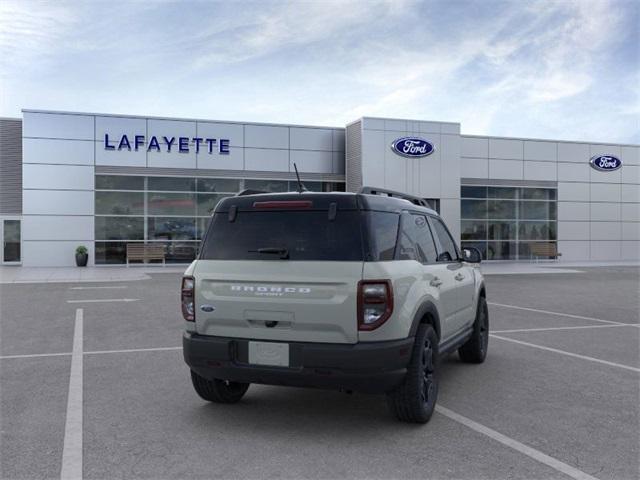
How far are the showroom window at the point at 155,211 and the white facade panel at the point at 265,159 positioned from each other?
2.74 feet

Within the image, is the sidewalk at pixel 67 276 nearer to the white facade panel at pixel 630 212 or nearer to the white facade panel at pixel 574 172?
the white facade panel at pixel 574 172

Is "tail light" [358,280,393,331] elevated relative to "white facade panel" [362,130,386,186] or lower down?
lower down

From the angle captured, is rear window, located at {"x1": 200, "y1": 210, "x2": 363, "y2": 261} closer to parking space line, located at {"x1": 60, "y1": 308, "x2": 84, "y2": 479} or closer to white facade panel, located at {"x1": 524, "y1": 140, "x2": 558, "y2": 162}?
parking space line, located at {"x1": 60, "y1": 308, "x2": 84, "y2": 479}

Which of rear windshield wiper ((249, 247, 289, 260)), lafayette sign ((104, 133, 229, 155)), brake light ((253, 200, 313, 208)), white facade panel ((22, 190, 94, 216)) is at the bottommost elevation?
rear windshield wiper ((249, 247, 289, 260))

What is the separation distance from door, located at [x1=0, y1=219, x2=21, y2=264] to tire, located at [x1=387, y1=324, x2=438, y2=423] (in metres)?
25.1

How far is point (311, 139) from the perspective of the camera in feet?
88.8

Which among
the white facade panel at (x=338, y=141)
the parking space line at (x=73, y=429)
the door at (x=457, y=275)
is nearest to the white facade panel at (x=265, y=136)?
the white facade panel at (x=338, y=141)

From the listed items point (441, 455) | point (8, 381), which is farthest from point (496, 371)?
point (8, 381)

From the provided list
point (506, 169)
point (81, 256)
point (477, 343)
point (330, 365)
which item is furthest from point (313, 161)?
point (330, 365)

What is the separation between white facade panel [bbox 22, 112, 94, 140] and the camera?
78.5 ft

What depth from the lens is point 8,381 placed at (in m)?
5.99

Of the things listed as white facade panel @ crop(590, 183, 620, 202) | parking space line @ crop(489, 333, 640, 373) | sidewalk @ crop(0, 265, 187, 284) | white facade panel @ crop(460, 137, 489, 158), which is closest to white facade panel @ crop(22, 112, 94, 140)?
sidewalk @ crop(0, 265, 187, 284)

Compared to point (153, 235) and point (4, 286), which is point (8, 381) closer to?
point (4, 286)

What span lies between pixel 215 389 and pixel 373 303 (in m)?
1.72
